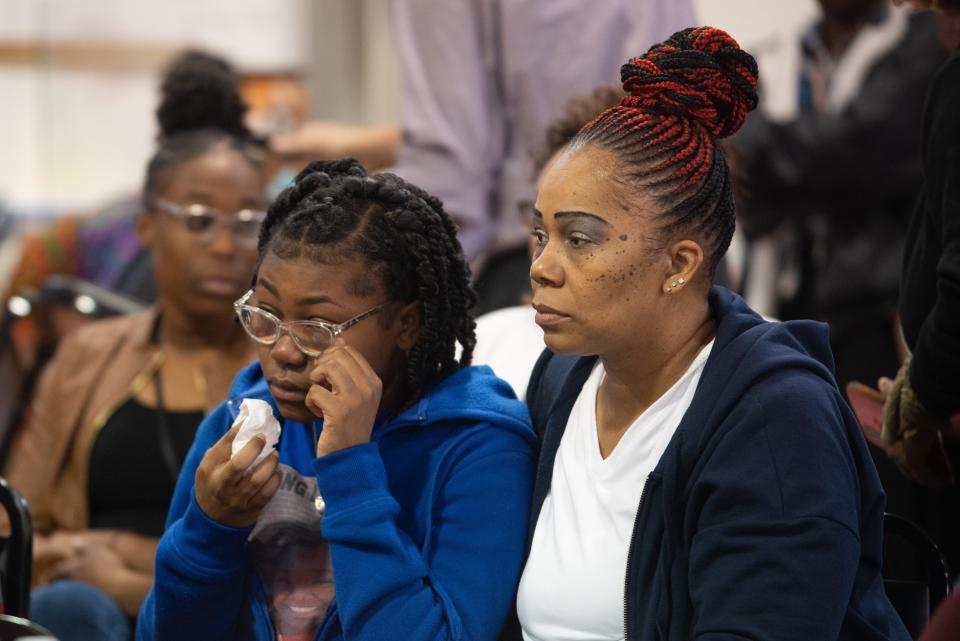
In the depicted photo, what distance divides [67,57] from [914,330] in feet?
15.3

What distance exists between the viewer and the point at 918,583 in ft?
6.01

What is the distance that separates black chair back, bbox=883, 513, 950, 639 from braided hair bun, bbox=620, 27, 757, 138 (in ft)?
1.98

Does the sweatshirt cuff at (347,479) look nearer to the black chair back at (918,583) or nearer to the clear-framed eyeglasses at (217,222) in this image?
the black chair back at (918,583)

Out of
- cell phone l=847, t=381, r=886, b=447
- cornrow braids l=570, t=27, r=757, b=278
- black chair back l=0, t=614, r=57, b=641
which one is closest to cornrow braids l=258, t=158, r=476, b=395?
cornrow braids l=570, t=27, r=757, b=278

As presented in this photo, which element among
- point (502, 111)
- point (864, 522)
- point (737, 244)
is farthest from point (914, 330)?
point (737, 244)

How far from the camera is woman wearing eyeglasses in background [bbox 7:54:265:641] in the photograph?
8.80ft

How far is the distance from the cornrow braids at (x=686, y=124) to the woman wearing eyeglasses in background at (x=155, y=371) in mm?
1319

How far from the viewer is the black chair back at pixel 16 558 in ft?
6.64

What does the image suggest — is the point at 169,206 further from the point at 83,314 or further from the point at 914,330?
the point at 914,330

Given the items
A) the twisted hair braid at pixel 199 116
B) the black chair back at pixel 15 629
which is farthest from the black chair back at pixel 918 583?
the twisted hair braid at pixel 199 116

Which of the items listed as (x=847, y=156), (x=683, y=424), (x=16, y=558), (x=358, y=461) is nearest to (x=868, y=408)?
(x=683, y=424)

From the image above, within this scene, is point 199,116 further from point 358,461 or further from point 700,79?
point 700,79

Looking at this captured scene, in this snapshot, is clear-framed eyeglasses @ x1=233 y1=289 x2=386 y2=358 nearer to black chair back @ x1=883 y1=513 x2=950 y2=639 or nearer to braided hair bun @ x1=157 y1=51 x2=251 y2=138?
black chair back @ x1=883 y1=513 x2=950 y2=639

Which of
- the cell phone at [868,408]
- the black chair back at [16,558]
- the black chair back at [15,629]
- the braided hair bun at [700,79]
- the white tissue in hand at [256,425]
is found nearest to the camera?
the black chair back at [15,629]
